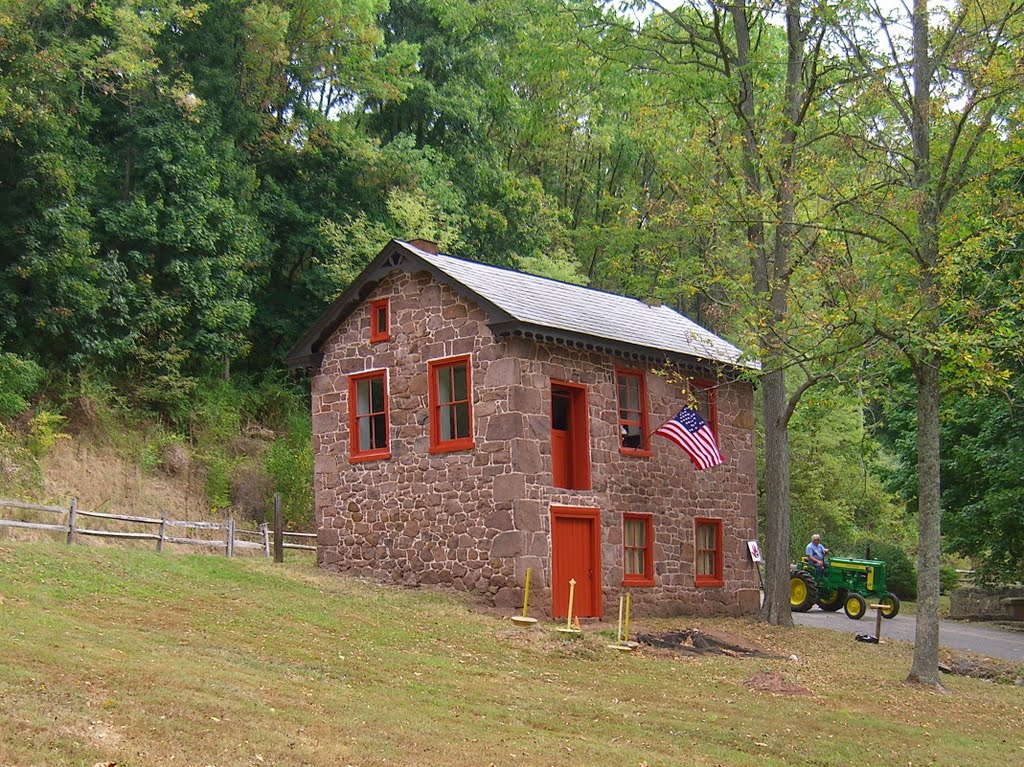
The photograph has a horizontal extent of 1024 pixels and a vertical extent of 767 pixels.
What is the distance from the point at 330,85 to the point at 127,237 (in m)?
13.1

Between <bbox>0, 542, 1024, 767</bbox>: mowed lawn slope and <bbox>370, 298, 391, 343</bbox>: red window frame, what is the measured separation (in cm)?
513

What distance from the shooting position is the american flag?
24.0 metres

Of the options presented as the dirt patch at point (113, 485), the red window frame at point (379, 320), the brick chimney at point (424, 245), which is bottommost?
the dirt patch at point (113, 485)

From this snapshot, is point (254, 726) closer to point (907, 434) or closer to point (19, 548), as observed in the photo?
point (19, 548)

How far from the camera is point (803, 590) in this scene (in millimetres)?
31422

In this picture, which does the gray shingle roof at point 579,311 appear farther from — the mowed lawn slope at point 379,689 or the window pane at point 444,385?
the mowed lawn slope at point 379,689

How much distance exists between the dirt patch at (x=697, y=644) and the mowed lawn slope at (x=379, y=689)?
705 millimetres

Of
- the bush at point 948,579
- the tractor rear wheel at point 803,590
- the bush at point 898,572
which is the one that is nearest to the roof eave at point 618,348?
the tractor rear wheel at point 803,590

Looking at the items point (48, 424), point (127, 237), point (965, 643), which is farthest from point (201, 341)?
point (965, 643)

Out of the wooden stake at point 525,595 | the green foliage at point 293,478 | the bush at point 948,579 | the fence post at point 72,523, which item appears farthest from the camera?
the bush at point 948,579

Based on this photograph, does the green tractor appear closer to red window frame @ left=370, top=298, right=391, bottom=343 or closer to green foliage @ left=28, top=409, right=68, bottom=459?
red window frame @ left=370, top=298, right=391, bottom=343

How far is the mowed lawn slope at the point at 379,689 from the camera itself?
11430mm

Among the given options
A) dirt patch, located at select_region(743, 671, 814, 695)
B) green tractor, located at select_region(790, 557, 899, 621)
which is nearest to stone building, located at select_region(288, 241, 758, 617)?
green tractor, located at select_region(790, 557, 899, 621)

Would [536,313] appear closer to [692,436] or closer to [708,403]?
[692,436]
